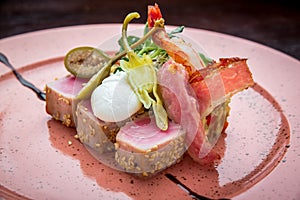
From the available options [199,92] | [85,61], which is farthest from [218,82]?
[85,61]

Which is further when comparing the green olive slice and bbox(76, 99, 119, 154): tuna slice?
the green olive slice

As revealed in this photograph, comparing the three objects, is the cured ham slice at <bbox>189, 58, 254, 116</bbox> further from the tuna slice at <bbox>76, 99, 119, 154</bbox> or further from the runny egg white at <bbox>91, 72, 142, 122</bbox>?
the tuna slice at <bbox>76, 99, 119, 154</bbox>

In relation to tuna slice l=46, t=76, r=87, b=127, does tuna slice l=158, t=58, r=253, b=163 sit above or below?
above

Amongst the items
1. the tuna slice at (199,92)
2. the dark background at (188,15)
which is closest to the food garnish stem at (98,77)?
the tuna slice at (199,92)

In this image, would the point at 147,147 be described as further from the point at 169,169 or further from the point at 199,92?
the point at 199,92

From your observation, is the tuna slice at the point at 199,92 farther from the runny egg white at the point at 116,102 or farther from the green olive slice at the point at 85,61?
the green olive slice at the point at 85,61

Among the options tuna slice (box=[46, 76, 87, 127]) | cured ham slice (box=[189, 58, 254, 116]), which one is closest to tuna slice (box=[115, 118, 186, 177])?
cured ham slice (box=[189, 58, 254, 116])

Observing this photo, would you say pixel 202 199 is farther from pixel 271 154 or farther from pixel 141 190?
pixel 271 154
